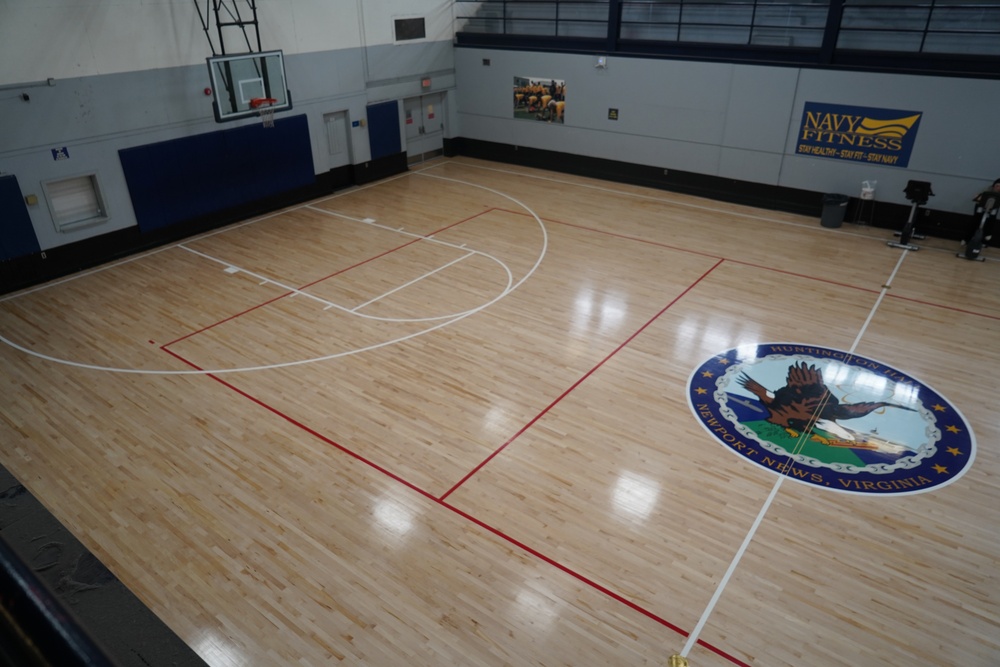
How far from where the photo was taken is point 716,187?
1597 centimetres

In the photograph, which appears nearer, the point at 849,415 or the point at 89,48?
the point at 849,415

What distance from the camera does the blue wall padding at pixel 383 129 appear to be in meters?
17.3

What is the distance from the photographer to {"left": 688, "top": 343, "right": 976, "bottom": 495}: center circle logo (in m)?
7.29

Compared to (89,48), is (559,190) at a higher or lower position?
lower

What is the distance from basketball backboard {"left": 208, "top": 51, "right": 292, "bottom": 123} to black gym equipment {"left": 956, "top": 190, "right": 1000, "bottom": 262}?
45.2ft

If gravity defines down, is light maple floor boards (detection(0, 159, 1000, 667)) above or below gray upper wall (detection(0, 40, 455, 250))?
below

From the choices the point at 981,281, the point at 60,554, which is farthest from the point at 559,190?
the point at 60,554

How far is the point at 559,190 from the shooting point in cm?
1683

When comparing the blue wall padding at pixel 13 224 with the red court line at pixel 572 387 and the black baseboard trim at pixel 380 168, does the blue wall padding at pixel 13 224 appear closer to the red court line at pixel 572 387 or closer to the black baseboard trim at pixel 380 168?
the black baseboard trim at pixel 380 168

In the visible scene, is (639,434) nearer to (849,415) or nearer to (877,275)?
(849,415)

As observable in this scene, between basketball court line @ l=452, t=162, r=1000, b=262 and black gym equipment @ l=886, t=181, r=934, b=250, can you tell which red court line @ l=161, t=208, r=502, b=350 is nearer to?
basketball court line @ l=452, t=162, r=1000, b=262

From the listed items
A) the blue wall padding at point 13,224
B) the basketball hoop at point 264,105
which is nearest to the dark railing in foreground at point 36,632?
the blue wall padding at point 13,224

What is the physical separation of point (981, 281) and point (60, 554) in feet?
45.7

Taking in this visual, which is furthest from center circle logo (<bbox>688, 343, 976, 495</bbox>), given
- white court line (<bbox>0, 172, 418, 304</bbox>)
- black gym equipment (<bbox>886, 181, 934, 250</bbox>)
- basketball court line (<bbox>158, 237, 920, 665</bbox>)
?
white court line (<bbox>0, 172, 418, 304</bbox>)
